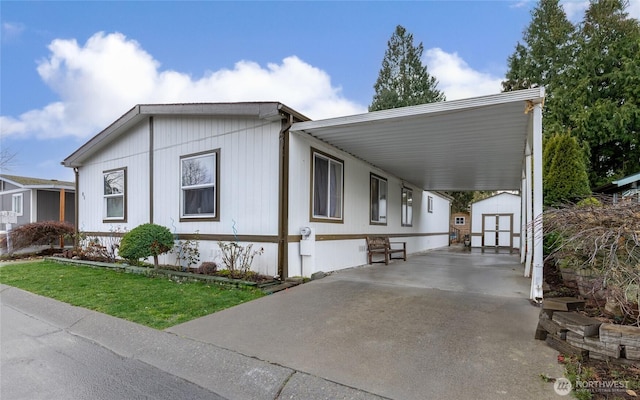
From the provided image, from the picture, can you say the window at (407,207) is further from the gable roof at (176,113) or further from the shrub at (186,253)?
the shrub at (186,253)

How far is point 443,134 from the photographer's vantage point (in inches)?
261

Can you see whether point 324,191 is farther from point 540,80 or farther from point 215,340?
point 540,80

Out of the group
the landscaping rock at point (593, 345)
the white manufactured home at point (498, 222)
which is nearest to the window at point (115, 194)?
the landscaping rock at point (593, 345)

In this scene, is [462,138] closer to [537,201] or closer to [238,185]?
[537,201]

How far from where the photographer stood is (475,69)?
17953mm

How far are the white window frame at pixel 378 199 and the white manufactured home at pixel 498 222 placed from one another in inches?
332

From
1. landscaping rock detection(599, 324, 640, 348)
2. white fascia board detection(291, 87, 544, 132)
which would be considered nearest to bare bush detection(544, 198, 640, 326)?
landscaping rock detection(599, 324, 640, 348)

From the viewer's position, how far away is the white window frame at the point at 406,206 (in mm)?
12656

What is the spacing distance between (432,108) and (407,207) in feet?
27.6

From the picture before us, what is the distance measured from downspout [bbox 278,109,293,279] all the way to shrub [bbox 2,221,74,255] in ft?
32.1

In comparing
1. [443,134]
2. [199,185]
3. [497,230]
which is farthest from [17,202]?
[497,230]

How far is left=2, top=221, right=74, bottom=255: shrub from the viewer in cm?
1173

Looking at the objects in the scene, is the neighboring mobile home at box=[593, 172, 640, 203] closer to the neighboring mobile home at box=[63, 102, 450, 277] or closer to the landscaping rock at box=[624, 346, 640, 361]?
the landscaping rock at box=[624, 346, 640, 361]

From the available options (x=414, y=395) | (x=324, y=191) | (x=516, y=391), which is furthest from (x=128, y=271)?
(x=516, y=391)
